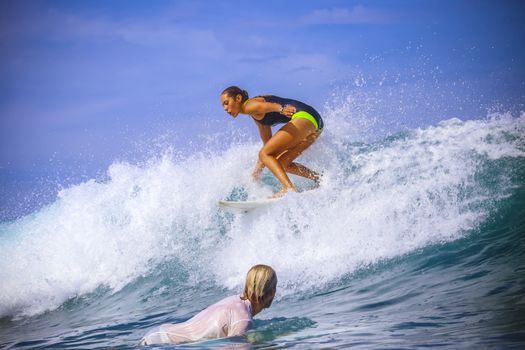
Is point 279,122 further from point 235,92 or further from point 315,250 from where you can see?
point 315,250

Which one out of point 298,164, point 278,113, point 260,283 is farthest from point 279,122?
point 260,283

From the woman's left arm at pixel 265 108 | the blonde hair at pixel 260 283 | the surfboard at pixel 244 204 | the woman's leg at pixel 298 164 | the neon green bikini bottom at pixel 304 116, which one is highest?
the woman's left arm at pixel 265 108

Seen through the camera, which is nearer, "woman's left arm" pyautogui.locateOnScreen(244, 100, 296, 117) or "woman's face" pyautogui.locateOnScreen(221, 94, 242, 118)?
"woman's face" pyautogui.locateOnScreen(221, 94, 242, 118)

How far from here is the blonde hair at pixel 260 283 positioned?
10.7 ft

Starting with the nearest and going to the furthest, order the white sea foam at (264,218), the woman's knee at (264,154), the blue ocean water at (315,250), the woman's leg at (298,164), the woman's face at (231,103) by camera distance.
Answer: the blue ocean water at (315,250) → the white sea foam at (264,218) → the woman's face at (231,103) → the woman's knee at (264,154) → the woman's leg at (298,164)

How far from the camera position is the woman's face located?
21.8 ft

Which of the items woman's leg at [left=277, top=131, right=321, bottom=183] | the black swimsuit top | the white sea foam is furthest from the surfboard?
the black swimsuit top

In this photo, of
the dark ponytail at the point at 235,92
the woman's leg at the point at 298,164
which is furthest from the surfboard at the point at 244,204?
the dark ponytail at the point at 235,92

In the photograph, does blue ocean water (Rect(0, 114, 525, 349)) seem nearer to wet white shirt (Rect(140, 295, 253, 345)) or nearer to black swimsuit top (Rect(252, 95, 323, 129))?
wet white shirt (Rect(140, 295, 253, 345))

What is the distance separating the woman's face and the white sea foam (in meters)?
1.42

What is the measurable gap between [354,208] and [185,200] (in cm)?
321

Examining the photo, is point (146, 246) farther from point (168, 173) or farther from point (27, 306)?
point (27, 306)

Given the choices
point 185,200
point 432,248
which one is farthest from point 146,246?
point 432,248

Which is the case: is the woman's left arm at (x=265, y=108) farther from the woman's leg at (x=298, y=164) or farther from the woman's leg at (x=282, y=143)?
the woman's leg at (x=298, y=164)
